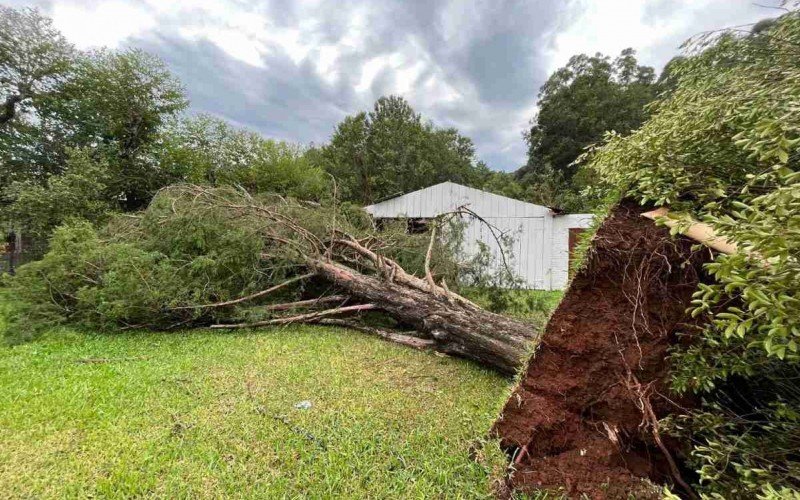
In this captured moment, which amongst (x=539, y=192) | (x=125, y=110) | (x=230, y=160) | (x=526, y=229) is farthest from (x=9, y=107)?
(x=539, y=192)

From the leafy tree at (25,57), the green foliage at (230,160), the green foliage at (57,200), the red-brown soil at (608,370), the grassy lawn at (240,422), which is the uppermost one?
the leafy tree at (25,57)

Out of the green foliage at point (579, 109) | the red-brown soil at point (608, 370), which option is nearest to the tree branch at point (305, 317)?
the red-brown soil at point (608, 370)

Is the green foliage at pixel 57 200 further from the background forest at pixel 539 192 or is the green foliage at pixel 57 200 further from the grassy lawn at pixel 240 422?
the grassy lawn at pixel 240 422

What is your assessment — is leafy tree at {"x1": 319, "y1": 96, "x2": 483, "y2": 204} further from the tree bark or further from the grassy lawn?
the grassy lawn

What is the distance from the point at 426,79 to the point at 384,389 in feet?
37.6

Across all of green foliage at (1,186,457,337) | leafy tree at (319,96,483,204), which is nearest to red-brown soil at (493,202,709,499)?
green foliage at (1,186,457,337)

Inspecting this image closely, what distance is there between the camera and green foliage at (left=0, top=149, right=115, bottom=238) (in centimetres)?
779

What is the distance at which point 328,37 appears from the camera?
687 centimetres

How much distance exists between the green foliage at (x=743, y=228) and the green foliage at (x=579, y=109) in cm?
1730

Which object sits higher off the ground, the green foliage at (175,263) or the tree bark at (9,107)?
the tree bark at (9,107)

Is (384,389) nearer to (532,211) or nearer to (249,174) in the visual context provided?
(532,211)

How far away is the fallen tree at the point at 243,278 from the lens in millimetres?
4129

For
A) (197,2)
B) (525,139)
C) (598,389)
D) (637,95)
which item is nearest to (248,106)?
(197,2)

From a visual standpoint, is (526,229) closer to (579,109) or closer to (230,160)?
(230,160)
